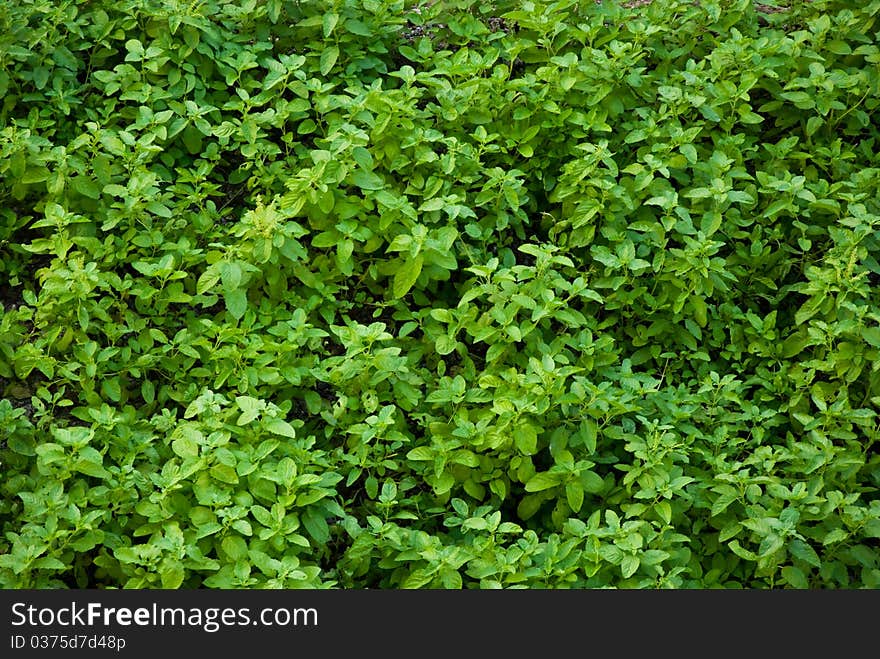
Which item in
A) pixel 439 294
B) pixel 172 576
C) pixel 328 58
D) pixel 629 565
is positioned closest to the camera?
pixel 172 576

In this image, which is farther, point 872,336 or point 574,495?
point 872,336

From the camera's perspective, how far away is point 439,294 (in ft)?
14.4

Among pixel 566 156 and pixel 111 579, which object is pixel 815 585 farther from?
pixel 111 579

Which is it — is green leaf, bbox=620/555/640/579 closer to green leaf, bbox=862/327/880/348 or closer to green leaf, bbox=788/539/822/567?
green leaf, bbox=788/539/822/567

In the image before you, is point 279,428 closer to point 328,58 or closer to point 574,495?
point 574,495

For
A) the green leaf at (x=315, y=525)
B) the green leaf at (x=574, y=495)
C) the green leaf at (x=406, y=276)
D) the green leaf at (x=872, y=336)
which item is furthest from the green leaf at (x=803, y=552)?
the green leaf at (x=406, y=276)

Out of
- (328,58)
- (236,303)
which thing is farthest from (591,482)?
(328,58)

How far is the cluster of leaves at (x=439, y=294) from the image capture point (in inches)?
139

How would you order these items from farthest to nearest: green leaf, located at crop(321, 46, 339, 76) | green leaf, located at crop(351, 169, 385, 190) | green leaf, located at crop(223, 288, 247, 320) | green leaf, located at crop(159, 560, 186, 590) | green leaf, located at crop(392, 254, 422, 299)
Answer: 1. green leaf, located at crop(321, 46, 339, 76)
2. green leaf, located at crop(351, 169, 385, 190)
3. green leaf, located at crop(392, 254, 422, 299)
4. green leaf, located at crop(223, 288, 247, 320)
5. green leaf, located at crop(159, 560, 186, 590)

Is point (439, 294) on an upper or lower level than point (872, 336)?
upper

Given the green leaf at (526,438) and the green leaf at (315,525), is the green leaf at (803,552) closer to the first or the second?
the green leaf at (526,438)

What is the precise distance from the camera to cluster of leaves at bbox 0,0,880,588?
352 centimetres

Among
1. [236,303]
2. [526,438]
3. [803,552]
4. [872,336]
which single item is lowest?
[803,552]

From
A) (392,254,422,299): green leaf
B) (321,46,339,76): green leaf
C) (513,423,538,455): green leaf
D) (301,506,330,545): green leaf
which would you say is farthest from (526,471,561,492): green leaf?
(321,46,339,76): green leaf
